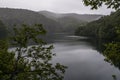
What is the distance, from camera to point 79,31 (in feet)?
645

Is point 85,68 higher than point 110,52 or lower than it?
lower

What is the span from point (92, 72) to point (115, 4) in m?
37.7

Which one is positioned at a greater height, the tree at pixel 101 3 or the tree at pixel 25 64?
the tree at pixel 101 3

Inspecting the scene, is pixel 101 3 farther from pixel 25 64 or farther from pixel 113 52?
pixel 25 64

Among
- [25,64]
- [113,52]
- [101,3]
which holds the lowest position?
[25,64]

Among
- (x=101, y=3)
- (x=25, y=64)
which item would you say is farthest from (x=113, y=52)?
(x=25, y=64)

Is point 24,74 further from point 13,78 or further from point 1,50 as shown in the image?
point 1,50

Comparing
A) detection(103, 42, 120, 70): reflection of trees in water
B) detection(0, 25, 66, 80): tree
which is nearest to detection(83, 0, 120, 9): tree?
detection(103, 42, 120, 70): reflection of trees in water

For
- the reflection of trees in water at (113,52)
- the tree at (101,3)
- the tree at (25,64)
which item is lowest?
the tree at (25,64)

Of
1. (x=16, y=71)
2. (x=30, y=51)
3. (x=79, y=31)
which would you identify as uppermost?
(x=30, y=51)

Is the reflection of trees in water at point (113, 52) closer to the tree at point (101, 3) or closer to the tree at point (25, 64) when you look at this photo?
the tree at point (101, 3)

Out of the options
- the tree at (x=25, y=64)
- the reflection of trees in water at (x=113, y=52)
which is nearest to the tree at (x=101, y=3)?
the reflection of trees in water at (x=113, y=52)

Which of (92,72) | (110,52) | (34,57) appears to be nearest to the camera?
(110,52)

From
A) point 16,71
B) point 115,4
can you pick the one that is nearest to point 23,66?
point 16,71
